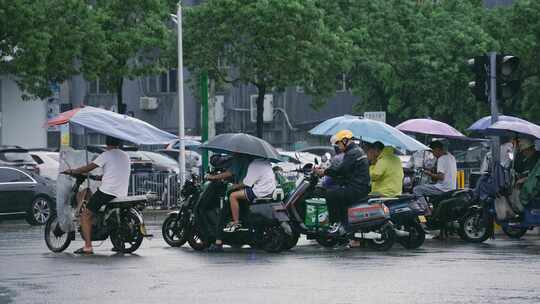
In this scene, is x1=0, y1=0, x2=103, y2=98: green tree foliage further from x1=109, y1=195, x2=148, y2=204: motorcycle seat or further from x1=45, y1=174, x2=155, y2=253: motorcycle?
x1=109, y1=195, x2=148, y2=204: motorcycle seat

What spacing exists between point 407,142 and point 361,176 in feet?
9.74

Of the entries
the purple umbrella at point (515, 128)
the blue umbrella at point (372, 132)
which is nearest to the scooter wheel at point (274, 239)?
the blue umbrella at point (372, 132)

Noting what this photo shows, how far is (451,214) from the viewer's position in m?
22.4

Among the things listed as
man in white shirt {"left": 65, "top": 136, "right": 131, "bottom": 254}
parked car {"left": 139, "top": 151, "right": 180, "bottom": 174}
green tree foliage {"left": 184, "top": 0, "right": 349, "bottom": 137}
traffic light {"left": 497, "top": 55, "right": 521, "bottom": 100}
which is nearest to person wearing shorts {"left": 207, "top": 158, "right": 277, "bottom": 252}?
man in white shirt {"left": 65, "top": 136, "right": 131, "bottom": 254}

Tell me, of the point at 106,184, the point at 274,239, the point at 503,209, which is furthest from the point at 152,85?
the point at 106,184

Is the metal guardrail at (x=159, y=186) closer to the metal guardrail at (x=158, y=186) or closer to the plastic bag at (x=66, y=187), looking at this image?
the metal guardrail at (x=158, y=186)

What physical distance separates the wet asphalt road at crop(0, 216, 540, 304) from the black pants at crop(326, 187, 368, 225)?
465 millimetres

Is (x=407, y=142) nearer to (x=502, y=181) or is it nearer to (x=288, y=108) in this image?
(x=502, y=181)

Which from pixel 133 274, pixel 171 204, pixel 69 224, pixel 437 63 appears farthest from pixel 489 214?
pixel 437 63

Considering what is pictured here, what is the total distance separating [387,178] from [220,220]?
9.07ft

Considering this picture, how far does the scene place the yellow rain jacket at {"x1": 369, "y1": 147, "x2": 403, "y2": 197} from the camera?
21344 millimetres

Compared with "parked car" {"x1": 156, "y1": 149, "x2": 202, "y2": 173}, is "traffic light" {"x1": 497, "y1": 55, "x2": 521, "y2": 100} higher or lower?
higher

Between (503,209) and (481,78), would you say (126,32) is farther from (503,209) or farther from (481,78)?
(503,209)

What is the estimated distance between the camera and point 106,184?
19.3 metres
